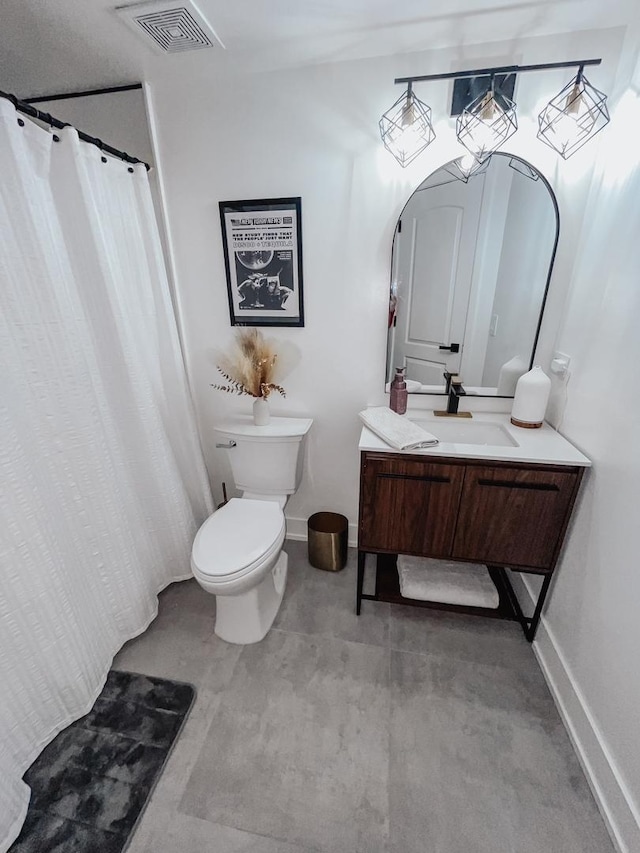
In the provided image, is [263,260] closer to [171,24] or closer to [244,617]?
[171,24]

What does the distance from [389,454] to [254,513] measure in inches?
27.7

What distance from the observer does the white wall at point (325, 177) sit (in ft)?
4.60

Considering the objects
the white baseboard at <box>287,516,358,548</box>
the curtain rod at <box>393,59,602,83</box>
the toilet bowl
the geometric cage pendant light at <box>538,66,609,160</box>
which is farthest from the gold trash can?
the curtain rod at <box>393,59,602,83</box>

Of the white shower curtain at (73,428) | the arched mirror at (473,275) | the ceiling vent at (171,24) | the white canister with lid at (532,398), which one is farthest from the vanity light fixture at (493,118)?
the white shower curtain at (73,428)

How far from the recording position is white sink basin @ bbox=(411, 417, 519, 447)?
1.62 meters

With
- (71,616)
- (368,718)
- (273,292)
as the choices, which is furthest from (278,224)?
(368,718)

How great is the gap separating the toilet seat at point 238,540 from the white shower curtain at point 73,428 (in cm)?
32

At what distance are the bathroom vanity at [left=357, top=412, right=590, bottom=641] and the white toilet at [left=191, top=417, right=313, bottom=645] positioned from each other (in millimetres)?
428

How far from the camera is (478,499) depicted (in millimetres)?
→ 1367

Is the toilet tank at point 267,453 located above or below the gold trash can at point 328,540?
above

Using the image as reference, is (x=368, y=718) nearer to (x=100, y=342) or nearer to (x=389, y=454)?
(x=389, y=454)

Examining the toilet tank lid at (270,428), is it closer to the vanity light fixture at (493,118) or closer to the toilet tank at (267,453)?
the toilet tank at (267,453)

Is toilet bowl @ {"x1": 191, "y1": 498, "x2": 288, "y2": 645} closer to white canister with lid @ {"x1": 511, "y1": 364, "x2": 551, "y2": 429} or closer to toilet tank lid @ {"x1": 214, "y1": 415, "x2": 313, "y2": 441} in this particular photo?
toilet tank lid @ {"x1": 214, "y1": 415, "x2": 313, "y2": 441}

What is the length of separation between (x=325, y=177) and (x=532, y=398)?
129cm
